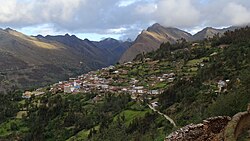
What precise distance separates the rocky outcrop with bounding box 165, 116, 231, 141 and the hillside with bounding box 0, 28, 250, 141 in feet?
61.5

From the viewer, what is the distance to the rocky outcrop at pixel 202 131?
1641 cm

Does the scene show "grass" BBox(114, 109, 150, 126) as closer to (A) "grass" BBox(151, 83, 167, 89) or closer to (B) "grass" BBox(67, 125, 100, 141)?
(B) "grass" BBox(67, 125, 100, 141)

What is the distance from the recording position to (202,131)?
1731cm

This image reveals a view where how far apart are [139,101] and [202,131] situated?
271ft

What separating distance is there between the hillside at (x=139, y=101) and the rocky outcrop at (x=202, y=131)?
737 inches

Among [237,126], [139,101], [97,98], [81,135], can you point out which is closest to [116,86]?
[97,98]

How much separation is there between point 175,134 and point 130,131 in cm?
5799

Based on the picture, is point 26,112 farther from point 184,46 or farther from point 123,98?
point 184,46

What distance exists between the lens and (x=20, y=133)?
10225 cm

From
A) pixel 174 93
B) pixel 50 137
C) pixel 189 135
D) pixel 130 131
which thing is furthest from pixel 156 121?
pixel 189 135

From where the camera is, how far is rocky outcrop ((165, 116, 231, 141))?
16.4 m

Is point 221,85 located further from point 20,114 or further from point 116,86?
point 20,114

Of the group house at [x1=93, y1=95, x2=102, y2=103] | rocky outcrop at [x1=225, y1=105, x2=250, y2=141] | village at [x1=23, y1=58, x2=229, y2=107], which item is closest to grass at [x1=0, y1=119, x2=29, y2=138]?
house at [x1=93, y1=95, x2=102, y2=103]

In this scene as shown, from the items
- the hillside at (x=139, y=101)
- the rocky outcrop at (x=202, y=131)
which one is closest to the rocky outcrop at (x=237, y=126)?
the rocky outcrop at (x=202, y=131)
